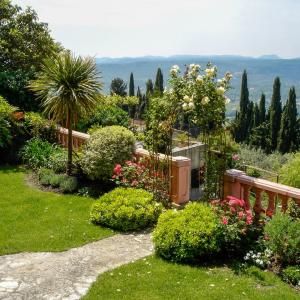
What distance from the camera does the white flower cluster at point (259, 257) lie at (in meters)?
6.87

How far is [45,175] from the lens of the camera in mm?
11531

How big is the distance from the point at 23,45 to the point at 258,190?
13.0 m

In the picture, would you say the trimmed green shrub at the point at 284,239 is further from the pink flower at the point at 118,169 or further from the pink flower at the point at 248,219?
the pink flower at the point at 118,169

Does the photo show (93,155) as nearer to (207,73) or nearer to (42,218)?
(42,218)

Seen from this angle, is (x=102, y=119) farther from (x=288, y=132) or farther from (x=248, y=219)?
(x=288, y=132)

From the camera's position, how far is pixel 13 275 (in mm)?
6512

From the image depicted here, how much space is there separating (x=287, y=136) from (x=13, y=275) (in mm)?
46321

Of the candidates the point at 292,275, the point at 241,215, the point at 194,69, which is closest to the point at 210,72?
the point at 194,69

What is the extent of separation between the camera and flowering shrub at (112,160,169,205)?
9805 millimetres

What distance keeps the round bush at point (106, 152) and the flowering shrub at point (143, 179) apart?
0.38 metres

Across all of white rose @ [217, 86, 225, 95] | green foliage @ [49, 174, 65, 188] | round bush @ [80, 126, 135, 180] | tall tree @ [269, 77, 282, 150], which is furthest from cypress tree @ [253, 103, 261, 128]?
white rose @ [217, 86, 225, 95]

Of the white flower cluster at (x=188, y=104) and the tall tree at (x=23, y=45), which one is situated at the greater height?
the tall tree at (x=23, y=45)

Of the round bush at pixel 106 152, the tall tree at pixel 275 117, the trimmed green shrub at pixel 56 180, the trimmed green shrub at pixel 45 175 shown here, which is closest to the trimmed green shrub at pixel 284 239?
the round bush at pixel 106 152

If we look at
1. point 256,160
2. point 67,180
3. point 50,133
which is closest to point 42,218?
point 67,180
